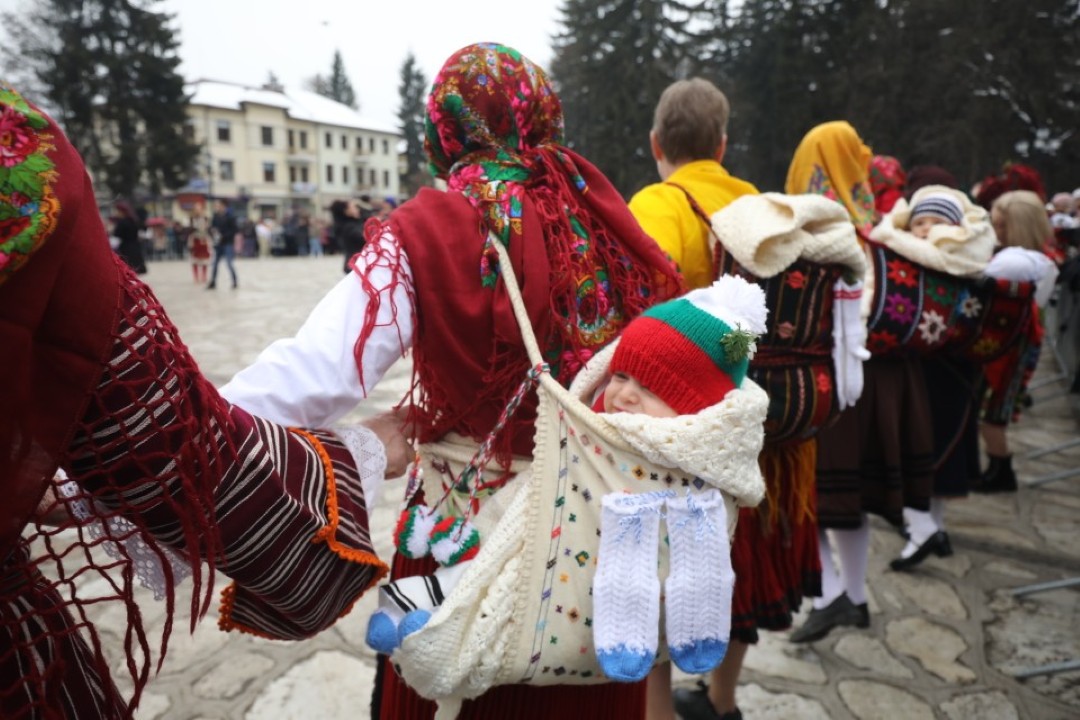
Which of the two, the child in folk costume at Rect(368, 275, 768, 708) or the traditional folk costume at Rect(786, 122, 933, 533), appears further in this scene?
the traditional folk costume at Rect(786, 122, 933, 533)

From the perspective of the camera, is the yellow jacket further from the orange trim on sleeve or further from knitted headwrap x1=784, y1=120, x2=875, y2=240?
the orange trim on sleeve

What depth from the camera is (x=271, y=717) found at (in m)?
2.54

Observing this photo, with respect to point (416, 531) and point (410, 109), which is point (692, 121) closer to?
point (416, 531)

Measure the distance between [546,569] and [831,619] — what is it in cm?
250

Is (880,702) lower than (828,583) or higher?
lower

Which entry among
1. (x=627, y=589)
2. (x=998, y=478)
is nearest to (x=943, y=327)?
(x=627, y=589)

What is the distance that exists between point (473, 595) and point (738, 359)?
0.65m

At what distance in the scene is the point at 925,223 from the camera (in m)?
2.98

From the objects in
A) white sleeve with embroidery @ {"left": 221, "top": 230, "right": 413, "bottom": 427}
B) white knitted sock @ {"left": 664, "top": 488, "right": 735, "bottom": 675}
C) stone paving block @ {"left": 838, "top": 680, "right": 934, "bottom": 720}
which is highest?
white sleeve with embroidery @ {"left": 221, "top": 230, "right": 413, "bottom": 427}

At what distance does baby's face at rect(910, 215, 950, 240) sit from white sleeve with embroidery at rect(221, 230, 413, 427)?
2.49 m

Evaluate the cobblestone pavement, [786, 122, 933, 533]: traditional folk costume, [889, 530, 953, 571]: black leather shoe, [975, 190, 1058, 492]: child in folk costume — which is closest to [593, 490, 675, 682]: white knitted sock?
the cobblestone pavement

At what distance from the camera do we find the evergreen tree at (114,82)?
93.4 feet

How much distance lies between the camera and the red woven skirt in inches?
94.3

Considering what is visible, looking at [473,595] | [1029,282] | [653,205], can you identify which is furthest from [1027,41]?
[473,595]
